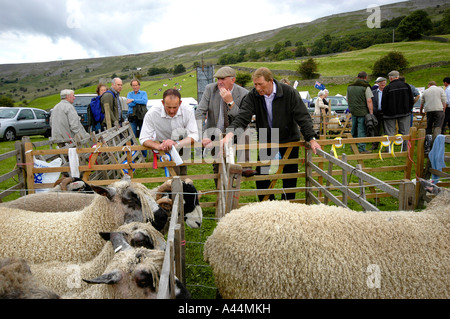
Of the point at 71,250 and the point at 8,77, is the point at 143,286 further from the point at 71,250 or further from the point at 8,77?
the point at 8,77

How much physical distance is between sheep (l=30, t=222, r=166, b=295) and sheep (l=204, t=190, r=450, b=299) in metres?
0.62

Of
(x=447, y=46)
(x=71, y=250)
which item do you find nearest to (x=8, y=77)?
(x=447, y=46)

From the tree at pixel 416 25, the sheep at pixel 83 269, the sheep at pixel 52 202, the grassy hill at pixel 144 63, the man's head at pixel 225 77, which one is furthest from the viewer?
the grassy hill at pixel 144 63

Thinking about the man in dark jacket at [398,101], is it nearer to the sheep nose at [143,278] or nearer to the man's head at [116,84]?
the man's head at [116,84]

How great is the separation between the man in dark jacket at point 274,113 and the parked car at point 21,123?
652 inches

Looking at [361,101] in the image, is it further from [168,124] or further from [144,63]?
[144,63]

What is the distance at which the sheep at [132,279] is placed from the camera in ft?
6.81

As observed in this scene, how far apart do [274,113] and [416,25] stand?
88.9m

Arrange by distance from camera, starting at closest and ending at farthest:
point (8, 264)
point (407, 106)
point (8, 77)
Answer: point (8, 264), point (407, 106), point (8, 77)

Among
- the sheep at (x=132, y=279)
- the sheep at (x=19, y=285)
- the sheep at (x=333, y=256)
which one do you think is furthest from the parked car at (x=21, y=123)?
the sheep at (x=333, y=256)

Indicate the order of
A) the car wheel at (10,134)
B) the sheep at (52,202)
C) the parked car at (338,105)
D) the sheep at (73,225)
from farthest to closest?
the parked car at (338,105), the car wheel at (10,134), the sheep at (52,202), the sheep at (73,225)

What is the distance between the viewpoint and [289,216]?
254cm

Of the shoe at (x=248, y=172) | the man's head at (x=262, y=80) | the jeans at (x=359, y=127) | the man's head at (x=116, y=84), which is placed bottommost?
the shoe at (x=248, y=172)

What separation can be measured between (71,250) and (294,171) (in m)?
3.63
